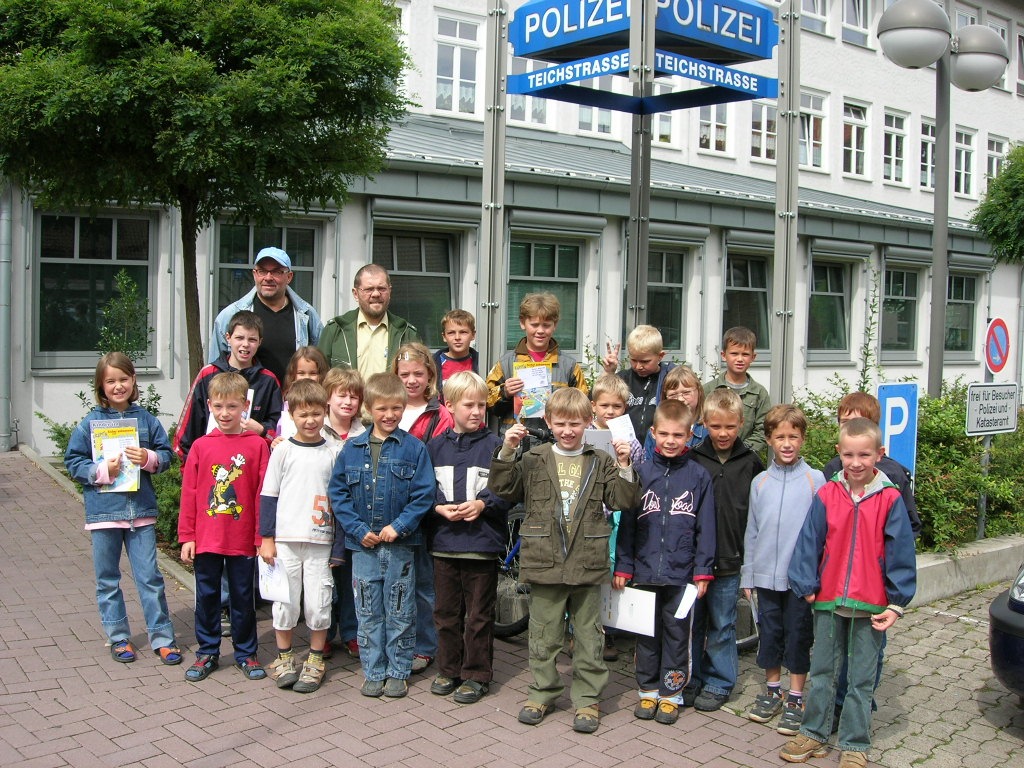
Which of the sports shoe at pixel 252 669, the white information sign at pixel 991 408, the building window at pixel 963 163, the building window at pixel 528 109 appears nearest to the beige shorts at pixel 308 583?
the sports shoe at pixel 252 669

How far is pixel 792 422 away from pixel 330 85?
5.42 m

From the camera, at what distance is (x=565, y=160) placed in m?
19.0

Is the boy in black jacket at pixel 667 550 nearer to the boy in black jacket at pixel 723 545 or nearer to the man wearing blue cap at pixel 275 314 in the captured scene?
the boy in black jacket at pixel 723 545

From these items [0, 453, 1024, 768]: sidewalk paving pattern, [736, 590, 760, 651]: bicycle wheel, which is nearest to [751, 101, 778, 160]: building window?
[0, 453, 1024, 768]: sidewalk paving pattern

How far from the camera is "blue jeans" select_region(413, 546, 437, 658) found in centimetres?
550

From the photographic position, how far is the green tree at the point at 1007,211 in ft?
Result: 67.7

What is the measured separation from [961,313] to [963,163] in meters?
5.16

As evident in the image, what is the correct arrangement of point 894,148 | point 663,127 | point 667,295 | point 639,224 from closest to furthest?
point 639,224
point 667,295
point 663,127
point 894,148

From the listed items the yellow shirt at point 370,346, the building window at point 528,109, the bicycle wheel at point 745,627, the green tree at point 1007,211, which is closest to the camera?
the bicycle wheel at point 745,627

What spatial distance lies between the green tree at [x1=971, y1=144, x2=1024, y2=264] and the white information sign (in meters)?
13.9

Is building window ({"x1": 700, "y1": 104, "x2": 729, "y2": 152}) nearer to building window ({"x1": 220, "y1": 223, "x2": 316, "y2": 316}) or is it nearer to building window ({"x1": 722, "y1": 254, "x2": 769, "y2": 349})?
building window ({"x1": 722, "y1": 254, "x2": 769, "y2": 349})

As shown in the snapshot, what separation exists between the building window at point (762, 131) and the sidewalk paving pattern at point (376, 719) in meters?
20.2

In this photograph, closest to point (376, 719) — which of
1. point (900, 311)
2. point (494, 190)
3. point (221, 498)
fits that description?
point (221, 498)

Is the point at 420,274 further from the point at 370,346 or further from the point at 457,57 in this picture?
the point at 370,346
